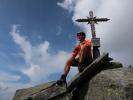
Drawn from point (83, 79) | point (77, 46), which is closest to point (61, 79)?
point (83, 79)

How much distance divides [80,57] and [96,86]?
1.98 metres

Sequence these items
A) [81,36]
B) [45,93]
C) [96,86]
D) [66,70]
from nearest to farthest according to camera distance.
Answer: [96,86]
[45,93]
[66,70]
[81,36]

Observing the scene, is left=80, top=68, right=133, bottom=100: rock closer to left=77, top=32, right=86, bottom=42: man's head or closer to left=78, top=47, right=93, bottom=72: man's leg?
left=78, top=47, right=93, bottom=72: man's leg

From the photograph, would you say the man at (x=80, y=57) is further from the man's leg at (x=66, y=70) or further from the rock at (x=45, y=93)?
the rock at (x=45, y=93)

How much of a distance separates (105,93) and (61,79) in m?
2.63

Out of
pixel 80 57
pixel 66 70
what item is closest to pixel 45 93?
pixel 66 70

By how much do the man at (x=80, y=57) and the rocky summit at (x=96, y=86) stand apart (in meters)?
0.53

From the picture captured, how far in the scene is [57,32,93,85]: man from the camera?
14586 millimetres

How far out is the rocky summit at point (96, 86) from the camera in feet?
43.6

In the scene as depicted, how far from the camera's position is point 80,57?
14906 millimetres

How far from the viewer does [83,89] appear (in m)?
14.8

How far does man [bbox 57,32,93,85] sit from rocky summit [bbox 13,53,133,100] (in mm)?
532

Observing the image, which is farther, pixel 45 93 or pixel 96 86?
pixel 45 93

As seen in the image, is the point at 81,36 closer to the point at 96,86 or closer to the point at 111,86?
the point at 96,86
